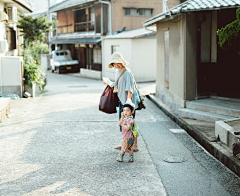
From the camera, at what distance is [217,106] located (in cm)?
854

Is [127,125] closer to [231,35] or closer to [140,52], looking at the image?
[231,35]

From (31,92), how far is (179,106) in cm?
747

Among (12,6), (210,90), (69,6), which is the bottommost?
(210,90)

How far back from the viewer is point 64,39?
3281 cm

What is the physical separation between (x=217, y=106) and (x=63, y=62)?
24174mm

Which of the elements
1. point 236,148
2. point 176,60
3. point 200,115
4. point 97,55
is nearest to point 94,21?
point 97,55

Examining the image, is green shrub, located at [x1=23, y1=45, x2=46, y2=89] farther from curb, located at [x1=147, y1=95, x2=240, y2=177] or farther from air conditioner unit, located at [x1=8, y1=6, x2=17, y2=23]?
curb, located at [x1=147, y1=95, x2=240, y2=177]

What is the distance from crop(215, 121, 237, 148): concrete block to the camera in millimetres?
5864

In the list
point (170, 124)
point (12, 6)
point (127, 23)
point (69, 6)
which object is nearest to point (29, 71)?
point (12, 6)

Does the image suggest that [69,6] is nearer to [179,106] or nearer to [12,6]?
[12,6]

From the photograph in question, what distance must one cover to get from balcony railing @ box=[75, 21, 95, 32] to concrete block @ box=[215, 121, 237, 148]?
23568 mm

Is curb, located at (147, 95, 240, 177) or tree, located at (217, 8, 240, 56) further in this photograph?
tree, located at (217, 8, 240, 56)

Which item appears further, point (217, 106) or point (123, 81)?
point (217, 106)

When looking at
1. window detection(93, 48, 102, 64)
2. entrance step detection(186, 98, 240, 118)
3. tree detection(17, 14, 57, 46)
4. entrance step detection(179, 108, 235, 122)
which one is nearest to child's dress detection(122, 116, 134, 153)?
entrance step detection(179, 108, 235, 122)
